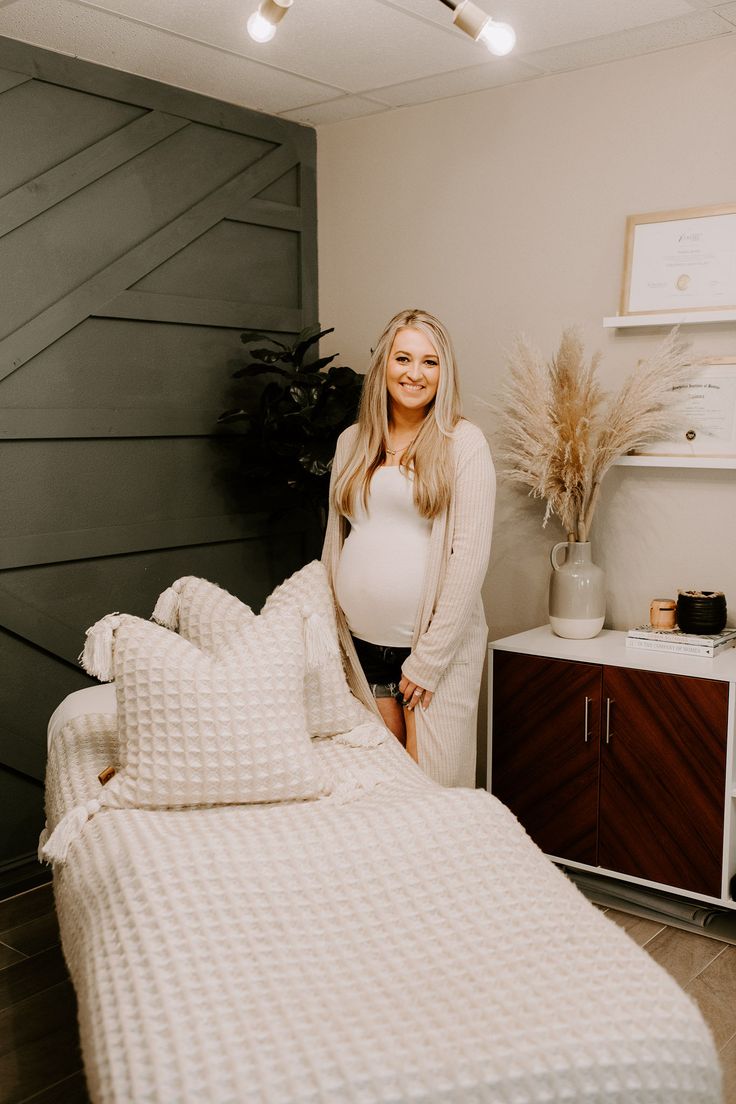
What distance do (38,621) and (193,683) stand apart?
1.19 m

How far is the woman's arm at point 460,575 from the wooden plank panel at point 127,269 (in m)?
1.34

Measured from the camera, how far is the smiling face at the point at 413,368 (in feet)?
8.61

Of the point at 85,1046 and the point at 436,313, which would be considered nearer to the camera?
the point at 85,1046

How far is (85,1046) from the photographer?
1.48 m

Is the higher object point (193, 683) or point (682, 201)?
point (682, 201)

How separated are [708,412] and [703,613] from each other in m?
0.59

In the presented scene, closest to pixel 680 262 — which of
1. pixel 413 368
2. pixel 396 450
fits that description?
pixel 413 368

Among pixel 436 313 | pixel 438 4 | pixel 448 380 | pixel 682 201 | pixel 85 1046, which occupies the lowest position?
pixel 85 1046

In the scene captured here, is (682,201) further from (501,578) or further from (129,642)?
(129,642)

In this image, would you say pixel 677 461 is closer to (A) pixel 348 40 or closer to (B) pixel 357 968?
(A) pixel 348 40

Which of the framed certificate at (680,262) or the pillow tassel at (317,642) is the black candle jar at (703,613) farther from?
the pillow tassel at (317,642)

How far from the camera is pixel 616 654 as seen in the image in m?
2.89

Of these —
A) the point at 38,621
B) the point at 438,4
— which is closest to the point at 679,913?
the point at 38,621

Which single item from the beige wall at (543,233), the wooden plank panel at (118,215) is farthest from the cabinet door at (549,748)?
the wooden plank panel at (118,215)
